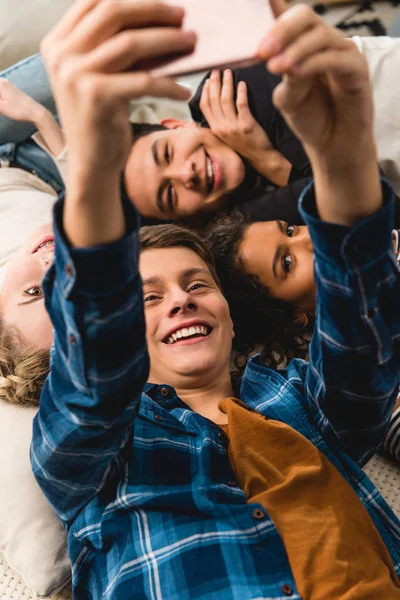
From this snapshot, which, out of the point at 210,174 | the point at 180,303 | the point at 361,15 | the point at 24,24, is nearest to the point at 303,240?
the point at 210,174

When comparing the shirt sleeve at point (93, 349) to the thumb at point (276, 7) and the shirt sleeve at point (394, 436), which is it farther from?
the shirt sleeve at point (394, 436)

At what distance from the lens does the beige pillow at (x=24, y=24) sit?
63.3 inches

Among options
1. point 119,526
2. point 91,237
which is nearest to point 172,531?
point 119,526

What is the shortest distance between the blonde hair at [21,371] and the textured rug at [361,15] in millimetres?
1759

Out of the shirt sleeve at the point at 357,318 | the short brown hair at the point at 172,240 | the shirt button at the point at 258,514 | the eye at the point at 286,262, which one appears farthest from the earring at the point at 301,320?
the shirt button at the point at 258,514

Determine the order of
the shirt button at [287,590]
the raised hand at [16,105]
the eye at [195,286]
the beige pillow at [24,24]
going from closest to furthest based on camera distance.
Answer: the shirt button at [287,590]
the eye at [195,286]
the raised hand at [16,105]
the beige pillow at [24,24]

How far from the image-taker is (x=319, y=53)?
0.45 meters

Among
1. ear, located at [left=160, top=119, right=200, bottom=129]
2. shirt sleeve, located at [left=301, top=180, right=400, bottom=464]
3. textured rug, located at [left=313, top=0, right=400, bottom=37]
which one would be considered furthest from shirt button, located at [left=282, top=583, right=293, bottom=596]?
textured rug, located at [left=313, top=0, right=400, bottom=37]

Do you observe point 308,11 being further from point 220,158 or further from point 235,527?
point 220,158

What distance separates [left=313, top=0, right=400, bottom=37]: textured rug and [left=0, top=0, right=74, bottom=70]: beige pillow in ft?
3.54

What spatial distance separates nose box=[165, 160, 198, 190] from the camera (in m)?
1.34

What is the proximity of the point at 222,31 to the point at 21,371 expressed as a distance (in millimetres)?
637

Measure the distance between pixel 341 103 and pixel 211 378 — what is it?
0.52m

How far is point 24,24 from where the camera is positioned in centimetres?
162
